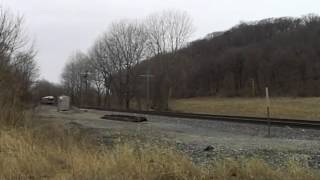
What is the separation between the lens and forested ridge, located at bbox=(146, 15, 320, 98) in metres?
136

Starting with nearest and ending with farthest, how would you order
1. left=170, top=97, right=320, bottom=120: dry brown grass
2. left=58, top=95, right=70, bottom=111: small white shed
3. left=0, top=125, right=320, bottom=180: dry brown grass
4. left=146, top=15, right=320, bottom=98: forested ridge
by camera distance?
left=0, top=125, right=320, bottom=180: dry brown grass, left=170, top=97, right=320, bottom=120: dry brown grass, left=58, top=95, right=70, bottom=111: small white shed, left=146, top=15, right=320, bottom=98: forested ridge

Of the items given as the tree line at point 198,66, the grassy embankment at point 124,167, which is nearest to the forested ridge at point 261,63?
the tree line at point 198,66

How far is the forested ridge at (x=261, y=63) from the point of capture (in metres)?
136

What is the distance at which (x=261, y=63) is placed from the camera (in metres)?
154

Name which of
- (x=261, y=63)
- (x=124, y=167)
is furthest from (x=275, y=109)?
(x=261, y=63)

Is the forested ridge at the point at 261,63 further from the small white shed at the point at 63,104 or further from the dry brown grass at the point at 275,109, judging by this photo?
the small white shed at the point at 63,104

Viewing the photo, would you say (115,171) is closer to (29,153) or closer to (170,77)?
(29,153)

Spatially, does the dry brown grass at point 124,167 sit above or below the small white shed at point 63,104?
below

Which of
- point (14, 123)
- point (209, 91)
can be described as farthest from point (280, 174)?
point (209, 91)

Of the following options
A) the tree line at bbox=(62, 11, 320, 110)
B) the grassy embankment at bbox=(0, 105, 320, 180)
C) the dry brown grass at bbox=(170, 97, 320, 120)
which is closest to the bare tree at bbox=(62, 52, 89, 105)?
the tree line at bbox=(62, 11, 320, 110)

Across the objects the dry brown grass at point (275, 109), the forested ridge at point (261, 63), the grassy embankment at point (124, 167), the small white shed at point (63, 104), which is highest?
the forested ridge at point (261, 63)

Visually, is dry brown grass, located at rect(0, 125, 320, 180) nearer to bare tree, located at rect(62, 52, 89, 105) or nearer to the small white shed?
the small white shed

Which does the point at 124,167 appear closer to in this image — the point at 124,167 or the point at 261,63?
the point at 124,167

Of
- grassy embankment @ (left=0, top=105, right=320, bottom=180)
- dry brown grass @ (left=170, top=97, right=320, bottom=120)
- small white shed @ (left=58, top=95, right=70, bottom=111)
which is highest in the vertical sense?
A: small white shed @ (left=58, top=95, right=70, bottom=111)
